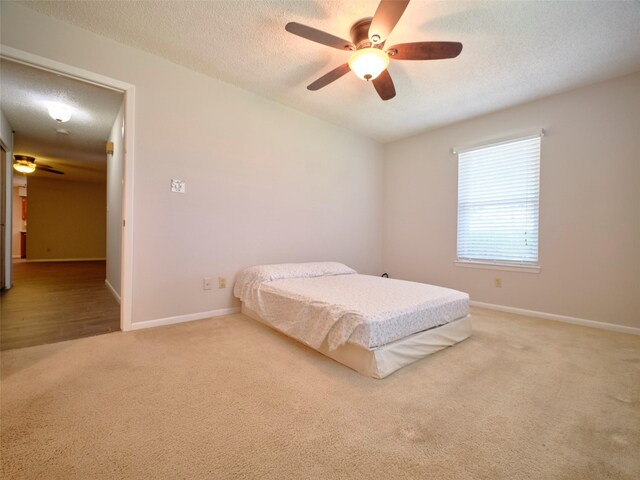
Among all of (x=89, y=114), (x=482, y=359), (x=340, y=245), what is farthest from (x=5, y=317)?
(x=482, y=359)

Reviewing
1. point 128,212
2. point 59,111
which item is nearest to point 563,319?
point 128,212

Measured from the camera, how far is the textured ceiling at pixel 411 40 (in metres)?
1.92

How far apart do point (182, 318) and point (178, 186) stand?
1284mm

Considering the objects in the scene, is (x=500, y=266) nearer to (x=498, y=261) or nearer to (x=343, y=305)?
(x=498, y=261)

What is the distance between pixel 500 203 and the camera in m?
3.36

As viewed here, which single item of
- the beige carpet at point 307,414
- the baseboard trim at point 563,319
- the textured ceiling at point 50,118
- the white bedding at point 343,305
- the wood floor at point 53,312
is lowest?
the beige carpet at point 307,414

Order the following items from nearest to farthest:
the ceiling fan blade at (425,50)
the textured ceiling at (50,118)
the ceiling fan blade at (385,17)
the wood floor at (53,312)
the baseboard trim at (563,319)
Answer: the ceiling fan blade at (385,17) → the ceiling fan blade at (425,50) → the wood floor at (53,312) → the baseboard trim at (563,319) → the textured ceiling at (50,118)

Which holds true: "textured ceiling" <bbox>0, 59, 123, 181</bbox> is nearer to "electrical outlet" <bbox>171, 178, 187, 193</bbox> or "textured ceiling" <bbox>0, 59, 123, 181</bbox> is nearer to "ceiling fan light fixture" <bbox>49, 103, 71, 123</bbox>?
"ceiling fan light fixture" <bbox>49, 103, 71, 123</bbox>

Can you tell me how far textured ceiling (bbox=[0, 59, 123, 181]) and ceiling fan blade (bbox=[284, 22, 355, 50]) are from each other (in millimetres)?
1919

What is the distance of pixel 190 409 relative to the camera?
4.43 ft

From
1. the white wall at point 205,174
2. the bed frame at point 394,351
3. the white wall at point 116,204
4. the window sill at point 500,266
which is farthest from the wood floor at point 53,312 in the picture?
the window sill at point 500,266

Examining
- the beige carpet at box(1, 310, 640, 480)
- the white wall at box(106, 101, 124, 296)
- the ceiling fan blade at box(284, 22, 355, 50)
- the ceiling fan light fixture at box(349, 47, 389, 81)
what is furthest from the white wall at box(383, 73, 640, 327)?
the white wall at box(106, 101, 124, 296)

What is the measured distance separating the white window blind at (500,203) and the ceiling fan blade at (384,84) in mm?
1817

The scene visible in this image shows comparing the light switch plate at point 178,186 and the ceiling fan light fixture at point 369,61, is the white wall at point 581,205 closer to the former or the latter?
the ceiling fan light fixture at point 369,61
